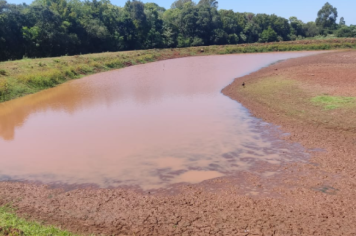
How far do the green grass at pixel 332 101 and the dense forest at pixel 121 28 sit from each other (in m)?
35.0

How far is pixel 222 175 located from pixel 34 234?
430 centimetres

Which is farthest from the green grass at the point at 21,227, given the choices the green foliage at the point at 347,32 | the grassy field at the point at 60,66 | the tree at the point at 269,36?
the green foliage at the point at 347,32

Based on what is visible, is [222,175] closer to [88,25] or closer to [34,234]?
[34,234]

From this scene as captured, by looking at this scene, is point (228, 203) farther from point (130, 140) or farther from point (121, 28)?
point (121, 28)

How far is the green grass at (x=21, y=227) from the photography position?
5.20 m

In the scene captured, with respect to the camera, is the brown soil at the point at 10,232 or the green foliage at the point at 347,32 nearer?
the brown soil at the point at 10,232

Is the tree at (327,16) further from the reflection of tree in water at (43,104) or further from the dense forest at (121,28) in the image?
the reflection of tree in water at (43,104)

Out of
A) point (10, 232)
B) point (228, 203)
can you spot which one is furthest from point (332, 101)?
point (10, 232)

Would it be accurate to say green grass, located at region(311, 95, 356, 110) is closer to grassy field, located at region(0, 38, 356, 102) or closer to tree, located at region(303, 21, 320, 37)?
grassy field, located at region(0, 38, 356, 102)

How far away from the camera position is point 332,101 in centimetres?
1356

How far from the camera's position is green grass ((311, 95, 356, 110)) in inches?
507

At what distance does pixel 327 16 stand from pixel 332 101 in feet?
294

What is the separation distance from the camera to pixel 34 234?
5246 millimetres

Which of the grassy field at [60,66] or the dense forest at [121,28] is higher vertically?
the dense forest at [121,28]
